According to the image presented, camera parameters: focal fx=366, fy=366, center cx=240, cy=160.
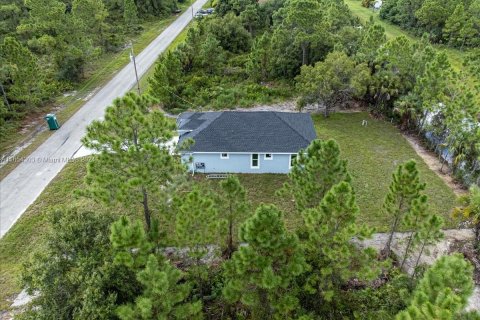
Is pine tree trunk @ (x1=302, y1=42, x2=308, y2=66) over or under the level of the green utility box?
over

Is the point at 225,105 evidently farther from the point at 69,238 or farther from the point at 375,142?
the point at 69,238

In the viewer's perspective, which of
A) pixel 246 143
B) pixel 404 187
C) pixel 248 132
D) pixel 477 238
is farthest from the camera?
pixel 248 132

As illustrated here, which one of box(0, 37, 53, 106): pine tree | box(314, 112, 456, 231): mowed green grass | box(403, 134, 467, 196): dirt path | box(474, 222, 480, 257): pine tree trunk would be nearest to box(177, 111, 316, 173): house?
box(314, 112, 456, 231): mowed green grass

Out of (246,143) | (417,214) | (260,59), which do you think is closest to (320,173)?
(417,214)

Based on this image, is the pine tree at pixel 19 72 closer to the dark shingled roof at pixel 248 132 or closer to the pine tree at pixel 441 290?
the dark shingled roof at pixel 248 132

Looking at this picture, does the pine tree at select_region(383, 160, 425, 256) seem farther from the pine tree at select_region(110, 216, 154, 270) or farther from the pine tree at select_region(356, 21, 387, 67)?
the pine tree at select_region(356, 21, 387, 67)

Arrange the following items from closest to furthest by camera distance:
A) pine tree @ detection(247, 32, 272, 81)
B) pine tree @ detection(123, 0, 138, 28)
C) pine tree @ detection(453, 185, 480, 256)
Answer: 1. pine tree @ detection(453, 185, 480, 256)
2. pine tree @ detection(247, 32, 272, 81)
3. pine tree @ detection(123, 0, 138, 28)

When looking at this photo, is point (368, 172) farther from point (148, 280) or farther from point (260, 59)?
point (260, 59)
